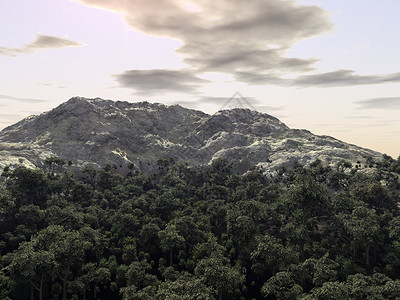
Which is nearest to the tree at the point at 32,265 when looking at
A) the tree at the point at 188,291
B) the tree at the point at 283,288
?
the tree at the point at 188,291

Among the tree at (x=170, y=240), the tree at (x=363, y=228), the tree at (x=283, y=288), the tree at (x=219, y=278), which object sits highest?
the tree at (x=363, y=228)

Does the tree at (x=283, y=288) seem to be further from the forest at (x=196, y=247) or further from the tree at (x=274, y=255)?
the tree at (x=274, y=255)

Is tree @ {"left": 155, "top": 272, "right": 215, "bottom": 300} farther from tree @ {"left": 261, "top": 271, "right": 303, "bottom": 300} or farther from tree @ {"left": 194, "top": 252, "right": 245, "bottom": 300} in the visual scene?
tree @ {"left": 261, "top": 271, "right": 303, "bottom": 300}

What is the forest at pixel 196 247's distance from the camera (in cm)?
5441

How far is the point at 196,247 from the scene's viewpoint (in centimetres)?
7469

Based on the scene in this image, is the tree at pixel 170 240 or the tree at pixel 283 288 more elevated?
the tree at pixel 170 240

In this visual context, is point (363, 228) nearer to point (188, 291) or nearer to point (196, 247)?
point (196, 247)

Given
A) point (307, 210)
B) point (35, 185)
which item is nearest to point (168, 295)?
point (307, 210)

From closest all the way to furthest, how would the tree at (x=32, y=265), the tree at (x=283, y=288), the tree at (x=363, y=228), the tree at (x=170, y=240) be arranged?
the tree at (x=32, y=265)
the tree at (x=283, y=288)
the tree at (x=363, y=228)
the tree at (x=170, y=240)

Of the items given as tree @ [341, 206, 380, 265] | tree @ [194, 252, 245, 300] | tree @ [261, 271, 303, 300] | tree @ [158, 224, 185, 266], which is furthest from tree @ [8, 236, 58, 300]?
tree @ [341, 206, 380, 265]

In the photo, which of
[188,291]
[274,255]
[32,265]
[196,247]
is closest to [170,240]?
[196,247]

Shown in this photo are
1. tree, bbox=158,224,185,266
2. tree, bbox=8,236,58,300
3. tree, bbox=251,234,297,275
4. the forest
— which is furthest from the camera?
tree, bbox=158,224,185,266

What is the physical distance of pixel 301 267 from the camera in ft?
206

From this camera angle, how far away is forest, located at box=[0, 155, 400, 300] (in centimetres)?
5441
